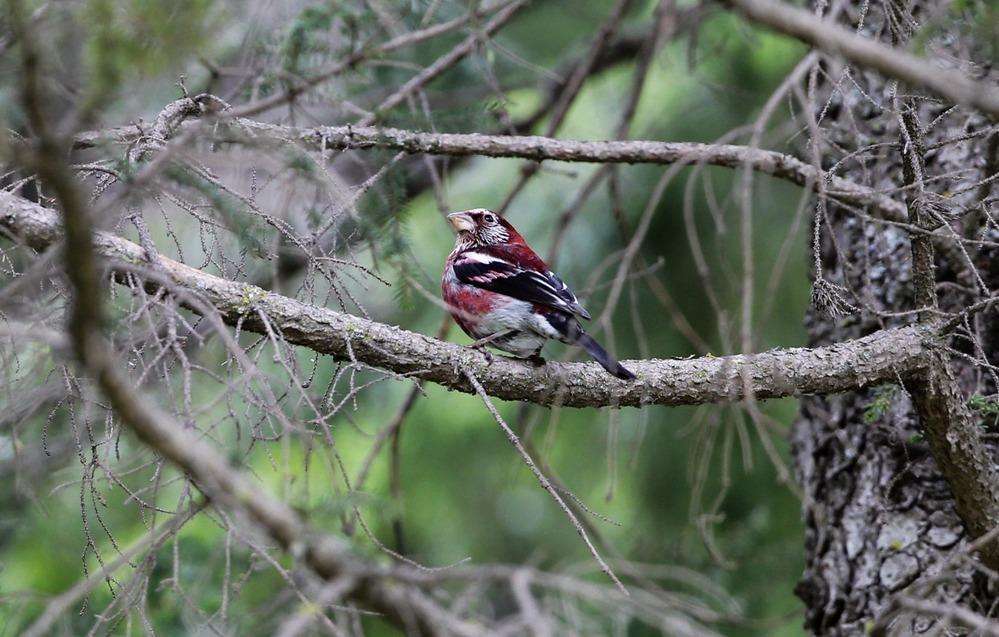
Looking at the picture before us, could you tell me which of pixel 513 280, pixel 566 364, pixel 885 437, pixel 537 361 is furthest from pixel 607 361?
pixel 885 437

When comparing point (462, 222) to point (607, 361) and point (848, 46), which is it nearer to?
point (607, 361)

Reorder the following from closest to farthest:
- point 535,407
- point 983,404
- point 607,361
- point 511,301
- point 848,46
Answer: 1. point 848,46
2. point 983,404
3. point 607,361
4. point 511,301
5. point 535,407

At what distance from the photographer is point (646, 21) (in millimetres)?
6535

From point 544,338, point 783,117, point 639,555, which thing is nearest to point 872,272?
point 544,338

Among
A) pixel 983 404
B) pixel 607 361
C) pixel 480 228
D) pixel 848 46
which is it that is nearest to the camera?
pixel 848 46

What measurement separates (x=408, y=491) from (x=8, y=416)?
185 inches

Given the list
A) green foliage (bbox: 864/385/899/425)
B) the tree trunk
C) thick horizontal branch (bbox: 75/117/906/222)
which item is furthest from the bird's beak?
green foliage (bbox: 864/385/899/425)

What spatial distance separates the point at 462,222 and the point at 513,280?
0.79 metres

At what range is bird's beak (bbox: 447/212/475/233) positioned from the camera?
4.76m

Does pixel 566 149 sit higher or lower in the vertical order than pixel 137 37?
higher

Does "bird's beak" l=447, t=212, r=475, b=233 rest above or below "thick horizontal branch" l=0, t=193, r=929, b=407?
above

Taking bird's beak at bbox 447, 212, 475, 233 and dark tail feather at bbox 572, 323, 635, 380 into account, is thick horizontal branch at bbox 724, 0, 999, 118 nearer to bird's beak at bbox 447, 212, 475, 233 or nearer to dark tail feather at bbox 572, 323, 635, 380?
dark tail feather at bbox 572, 323, 635, 380

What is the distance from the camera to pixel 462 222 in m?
4.77

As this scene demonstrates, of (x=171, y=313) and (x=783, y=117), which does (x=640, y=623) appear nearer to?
(x=783, y=117)
